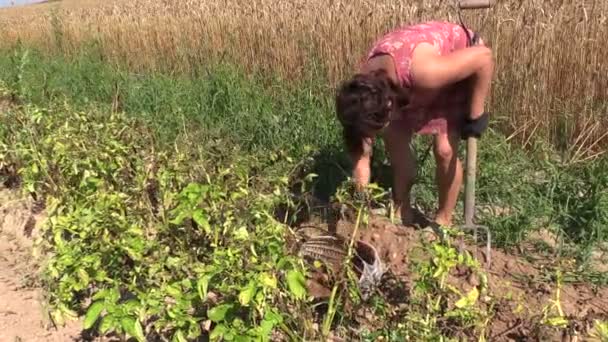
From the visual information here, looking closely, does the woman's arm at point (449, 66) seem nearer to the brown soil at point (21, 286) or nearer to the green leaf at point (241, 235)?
the green leaf at point (241, 235)

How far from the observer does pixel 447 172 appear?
3.14m

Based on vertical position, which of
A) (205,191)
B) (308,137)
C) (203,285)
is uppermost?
(205,191)

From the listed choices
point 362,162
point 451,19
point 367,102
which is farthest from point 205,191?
point 451,19

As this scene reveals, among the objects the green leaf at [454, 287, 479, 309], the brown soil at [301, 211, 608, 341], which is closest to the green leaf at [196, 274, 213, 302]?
the brown soil at [301, 211, 608, 341]

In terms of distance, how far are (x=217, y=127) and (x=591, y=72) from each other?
2740mm

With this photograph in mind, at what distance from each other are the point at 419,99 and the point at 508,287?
3.12 ft

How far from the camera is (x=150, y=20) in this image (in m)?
8.71

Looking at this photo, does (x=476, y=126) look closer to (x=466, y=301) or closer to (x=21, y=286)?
(x=466, y=301)

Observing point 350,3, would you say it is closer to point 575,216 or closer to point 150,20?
point 575,216

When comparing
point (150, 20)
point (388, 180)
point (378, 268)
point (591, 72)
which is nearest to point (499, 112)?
point (591, 72)

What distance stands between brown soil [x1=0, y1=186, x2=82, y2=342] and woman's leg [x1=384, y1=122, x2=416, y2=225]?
170 cm

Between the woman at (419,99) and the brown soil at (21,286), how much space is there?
148 centimetres

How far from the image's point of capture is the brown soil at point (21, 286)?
2697mm

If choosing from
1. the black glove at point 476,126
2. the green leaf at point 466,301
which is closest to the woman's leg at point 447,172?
the black glove at point 476,126
